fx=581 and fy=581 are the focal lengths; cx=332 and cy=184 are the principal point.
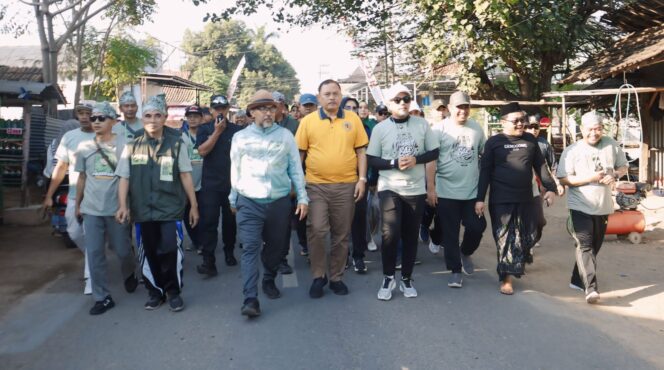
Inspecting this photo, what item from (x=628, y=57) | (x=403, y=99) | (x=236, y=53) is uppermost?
(x=236, y=53)

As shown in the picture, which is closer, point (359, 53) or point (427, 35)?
point (427, 35)

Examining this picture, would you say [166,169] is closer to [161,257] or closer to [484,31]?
[161,257]

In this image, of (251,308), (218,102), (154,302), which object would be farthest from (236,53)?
(251,308)

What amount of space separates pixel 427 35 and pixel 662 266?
649cm

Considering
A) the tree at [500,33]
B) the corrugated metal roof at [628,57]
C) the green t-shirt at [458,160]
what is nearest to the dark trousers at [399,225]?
the green t-shirt at [458,160]

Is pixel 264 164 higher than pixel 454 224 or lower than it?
higher

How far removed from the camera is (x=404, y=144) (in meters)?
5.33

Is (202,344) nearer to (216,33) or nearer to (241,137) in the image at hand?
(241,137)

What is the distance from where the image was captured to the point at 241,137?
4.96 metres

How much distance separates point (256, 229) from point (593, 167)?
3132 mm

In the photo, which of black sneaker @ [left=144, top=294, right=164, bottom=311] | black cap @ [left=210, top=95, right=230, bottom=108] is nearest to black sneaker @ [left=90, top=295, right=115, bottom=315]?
black sneaker @ [left=144, top=294, right=164, bottom=311]

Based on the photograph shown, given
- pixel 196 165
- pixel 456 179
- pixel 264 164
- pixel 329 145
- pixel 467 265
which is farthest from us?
pixel 196 165

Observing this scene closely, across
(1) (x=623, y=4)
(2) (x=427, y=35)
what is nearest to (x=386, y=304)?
(2) (x=427, y=35)

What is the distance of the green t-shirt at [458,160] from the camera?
5.71 metres
